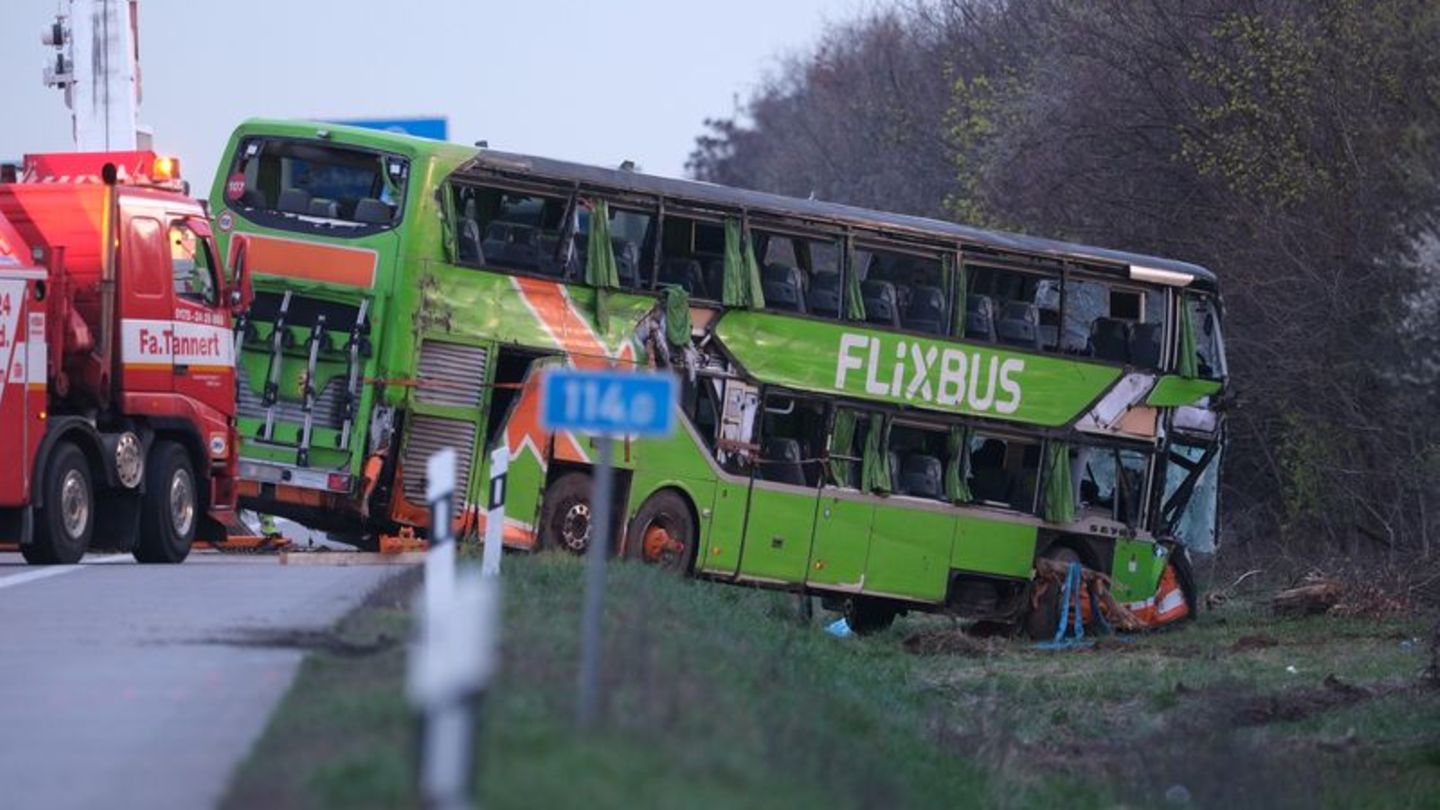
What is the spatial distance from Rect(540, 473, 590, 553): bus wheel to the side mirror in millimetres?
3333

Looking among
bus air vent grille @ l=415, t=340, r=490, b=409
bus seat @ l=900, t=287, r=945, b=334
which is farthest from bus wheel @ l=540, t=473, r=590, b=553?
bus seat @ l=900, t=287, r=945, b=334

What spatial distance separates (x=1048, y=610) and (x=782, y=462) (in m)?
3.46

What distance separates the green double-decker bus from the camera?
77.8ft

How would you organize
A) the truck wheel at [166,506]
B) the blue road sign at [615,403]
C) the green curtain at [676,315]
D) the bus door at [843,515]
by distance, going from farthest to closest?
the bus door at [843,515], the green curtain at [676,315], the truck wheel at [166,506], the blue road sign at [615,403]

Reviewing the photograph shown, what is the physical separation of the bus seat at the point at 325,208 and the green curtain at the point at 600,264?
7.79 feet

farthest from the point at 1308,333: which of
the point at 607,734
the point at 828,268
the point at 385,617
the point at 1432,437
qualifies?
the point at 607,734

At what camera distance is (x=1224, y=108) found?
34531 millimetres

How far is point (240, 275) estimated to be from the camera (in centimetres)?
2309

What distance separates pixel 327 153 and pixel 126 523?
13.2 ft

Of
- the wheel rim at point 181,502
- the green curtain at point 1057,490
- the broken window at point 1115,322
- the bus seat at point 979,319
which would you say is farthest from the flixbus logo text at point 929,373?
the wheel rim at point 181,502

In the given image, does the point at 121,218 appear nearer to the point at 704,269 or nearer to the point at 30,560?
the point at 30,560

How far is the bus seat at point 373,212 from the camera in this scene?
78.0ft

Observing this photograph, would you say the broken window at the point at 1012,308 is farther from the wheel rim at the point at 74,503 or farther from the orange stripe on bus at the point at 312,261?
the wheel rim at the point at 74,503

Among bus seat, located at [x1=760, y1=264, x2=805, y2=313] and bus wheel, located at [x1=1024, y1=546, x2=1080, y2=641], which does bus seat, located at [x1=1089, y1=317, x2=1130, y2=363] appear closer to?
bus wheel, located at [x1=1024, y1=546, x2=1080, y2=641]
